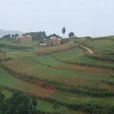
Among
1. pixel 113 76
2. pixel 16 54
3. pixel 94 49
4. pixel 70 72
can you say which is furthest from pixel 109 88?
pixel 16 54

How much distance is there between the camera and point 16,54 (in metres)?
60.0

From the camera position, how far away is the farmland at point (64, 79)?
36312 mm

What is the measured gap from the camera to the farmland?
36.3m

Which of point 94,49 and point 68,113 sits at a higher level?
point 94,49

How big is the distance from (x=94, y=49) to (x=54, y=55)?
552 cm

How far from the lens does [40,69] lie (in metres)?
47.8

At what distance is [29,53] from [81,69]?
56.2ft

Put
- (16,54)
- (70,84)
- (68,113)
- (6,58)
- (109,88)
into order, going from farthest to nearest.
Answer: (16,54)
(6,58)
(70,84)
(109,88)
(68,113)

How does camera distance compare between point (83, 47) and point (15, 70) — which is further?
point (83, 47)

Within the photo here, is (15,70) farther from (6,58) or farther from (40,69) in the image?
(6,58)

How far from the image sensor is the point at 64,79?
41.7 metres

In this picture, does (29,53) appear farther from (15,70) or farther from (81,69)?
(81,69)

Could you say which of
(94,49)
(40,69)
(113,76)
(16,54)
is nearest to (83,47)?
(94,49)

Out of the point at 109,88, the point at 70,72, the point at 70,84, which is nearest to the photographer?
the point at 109,88
